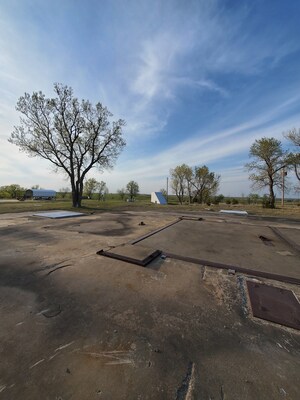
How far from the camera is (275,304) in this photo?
1.93 metres

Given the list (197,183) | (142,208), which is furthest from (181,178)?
(142,208)

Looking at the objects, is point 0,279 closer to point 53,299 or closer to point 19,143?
point 53,299

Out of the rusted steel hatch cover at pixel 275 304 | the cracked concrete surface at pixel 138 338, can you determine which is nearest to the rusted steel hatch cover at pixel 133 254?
the cracked concrete surface at pixel 138 338

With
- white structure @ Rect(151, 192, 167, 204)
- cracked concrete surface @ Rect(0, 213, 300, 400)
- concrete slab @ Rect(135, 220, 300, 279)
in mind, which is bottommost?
cracked concrete surface @ Rect(0, 213, 300, 400)

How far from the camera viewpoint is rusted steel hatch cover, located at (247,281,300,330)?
1.70 meters

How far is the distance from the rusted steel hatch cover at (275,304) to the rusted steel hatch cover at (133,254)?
57.7 inches

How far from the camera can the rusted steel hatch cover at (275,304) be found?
5.58 feet

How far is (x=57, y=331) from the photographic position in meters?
1.50

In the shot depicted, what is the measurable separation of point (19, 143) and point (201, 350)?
17.2 metres

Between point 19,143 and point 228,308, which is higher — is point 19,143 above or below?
above

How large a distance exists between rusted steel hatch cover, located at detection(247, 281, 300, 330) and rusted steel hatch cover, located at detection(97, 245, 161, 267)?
4.81 feet

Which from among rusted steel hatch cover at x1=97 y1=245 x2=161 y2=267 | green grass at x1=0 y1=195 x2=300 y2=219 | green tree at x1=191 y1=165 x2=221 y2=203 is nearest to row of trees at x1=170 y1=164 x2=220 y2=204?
green tree at x1=191 y1=165 x2=221 y2=203

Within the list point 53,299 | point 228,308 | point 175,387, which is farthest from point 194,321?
point 53,299

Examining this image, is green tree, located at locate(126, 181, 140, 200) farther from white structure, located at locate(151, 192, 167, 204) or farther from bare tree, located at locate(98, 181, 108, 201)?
white structure, located at locate(151, 192, 167, 204)
